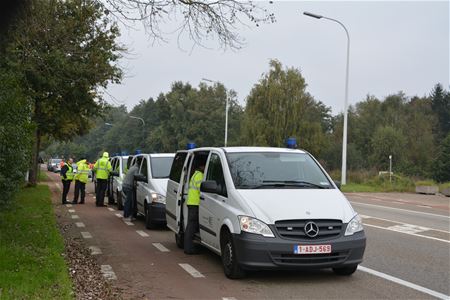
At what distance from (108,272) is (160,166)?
20.4ft

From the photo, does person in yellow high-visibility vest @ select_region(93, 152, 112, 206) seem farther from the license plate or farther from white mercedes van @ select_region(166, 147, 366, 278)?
the license plate

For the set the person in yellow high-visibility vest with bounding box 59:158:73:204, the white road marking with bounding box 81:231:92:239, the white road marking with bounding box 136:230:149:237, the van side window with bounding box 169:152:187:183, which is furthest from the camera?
the person in yellow high-visibility vest with bounding box 59:158:73:204

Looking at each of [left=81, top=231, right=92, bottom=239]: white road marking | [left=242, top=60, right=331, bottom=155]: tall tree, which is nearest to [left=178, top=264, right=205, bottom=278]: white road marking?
[left=81, top=231, right=92, bottom=239]: white road marking

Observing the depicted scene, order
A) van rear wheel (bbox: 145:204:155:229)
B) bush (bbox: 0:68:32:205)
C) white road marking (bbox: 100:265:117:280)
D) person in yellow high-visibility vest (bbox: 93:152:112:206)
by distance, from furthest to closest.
→ person in yellow high-visibility vest (bbox: 93:152:112:206) < van rear wheel (bbox: 145:204:155:229) < bush (bbox: 0:68:32:205) < white road marking (bbox: 100:265:117:280)

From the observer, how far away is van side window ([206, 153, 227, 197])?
26.5 ft

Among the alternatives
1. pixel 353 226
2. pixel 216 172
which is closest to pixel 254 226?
pixel 353 226

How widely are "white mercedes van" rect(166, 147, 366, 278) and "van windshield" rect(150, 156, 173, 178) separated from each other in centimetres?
494

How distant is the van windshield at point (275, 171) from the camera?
777cm

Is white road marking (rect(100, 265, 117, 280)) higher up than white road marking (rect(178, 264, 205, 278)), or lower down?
lower down

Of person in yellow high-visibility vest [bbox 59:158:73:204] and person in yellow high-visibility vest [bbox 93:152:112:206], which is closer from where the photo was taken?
person in yellow high-visibility vest [bbox 93:152:112:206]

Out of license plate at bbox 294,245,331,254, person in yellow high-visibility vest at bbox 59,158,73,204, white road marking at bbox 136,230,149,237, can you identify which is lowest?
white road marking at bbox 136,230,149,237

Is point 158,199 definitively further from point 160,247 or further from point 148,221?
point 160,247

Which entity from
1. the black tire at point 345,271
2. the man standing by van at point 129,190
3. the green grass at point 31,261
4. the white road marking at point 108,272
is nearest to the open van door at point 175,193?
the white road marking at point 108,272

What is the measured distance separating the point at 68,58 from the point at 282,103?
50528mm
